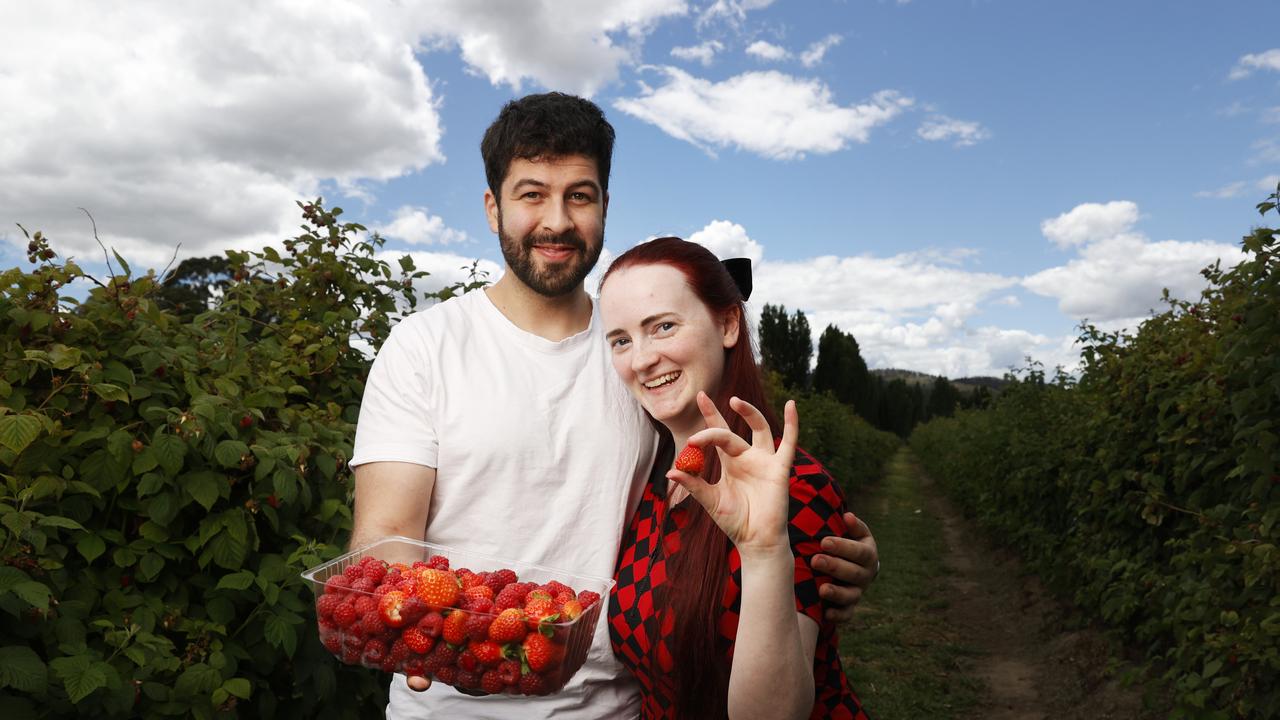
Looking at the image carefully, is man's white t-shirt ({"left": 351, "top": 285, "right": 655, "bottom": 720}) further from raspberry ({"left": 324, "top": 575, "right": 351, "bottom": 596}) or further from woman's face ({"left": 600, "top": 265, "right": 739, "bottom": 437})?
raspberry ({"left": 324, "top": 575, "right": 351, "bottom": 596})

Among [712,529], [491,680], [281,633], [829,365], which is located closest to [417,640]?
[491,680]

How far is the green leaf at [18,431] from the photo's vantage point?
6.93 feet

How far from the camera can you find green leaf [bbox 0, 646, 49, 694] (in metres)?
2.00

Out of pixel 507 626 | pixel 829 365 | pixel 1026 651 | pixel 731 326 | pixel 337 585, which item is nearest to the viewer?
pixel 507 626

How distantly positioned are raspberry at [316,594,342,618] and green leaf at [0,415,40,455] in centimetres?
94

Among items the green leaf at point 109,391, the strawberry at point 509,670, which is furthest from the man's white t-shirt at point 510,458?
the green leaf at point 109,391

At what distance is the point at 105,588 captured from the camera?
2363mm

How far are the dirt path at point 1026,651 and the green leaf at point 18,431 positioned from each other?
6386mm

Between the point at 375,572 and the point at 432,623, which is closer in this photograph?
the point at 432,623

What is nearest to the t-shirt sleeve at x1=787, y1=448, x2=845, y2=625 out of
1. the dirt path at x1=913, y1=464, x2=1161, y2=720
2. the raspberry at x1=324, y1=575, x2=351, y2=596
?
the raspberry at x1=324, y1=575, x2=351, y2=596

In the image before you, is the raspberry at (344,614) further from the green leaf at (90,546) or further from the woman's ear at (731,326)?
the woman's ear at (731,326)

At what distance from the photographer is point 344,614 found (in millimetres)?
1725

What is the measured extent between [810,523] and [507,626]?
30.1 inches

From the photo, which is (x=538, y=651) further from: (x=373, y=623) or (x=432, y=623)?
(x=373, y=623)
